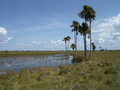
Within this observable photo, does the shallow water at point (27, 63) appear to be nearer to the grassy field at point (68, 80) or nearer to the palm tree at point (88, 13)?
the grassy field at point (68, 80)

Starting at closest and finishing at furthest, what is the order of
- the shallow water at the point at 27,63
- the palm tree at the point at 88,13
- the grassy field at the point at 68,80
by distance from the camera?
the grassy field at the point at 68,80, the shallow water at the point at 27,63, the palm tree at the point at 88,13

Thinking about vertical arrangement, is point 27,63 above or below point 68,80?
below

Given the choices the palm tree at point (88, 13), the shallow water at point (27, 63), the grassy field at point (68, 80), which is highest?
the palm tree at point (88, 13)

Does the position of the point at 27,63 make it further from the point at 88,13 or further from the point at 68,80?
the point at 68,80

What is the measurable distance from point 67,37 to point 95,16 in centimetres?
5607

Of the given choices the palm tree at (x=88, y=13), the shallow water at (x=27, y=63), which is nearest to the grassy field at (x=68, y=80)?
the shallow water at (x=27, y=63)

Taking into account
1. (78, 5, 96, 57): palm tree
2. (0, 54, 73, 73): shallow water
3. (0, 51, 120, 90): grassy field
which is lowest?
(0, 54, 73, 73): shallow water

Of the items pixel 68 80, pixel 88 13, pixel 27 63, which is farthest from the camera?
pixel 88 13

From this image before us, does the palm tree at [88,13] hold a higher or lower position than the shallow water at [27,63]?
higher

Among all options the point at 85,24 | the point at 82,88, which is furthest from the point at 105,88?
the point at 85,24

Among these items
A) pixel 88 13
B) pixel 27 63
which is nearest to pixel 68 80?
pixel 27 63

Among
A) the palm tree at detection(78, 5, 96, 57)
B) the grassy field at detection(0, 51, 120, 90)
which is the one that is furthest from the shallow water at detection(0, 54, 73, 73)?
the palm tree at detection(78, 5, 96, 57)

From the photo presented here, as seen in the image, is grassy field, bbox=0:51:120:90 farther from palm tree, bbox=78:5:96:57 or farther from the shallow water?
palm tree, bbox=78:5:96:57

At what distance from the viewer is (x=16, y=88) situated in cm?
966
